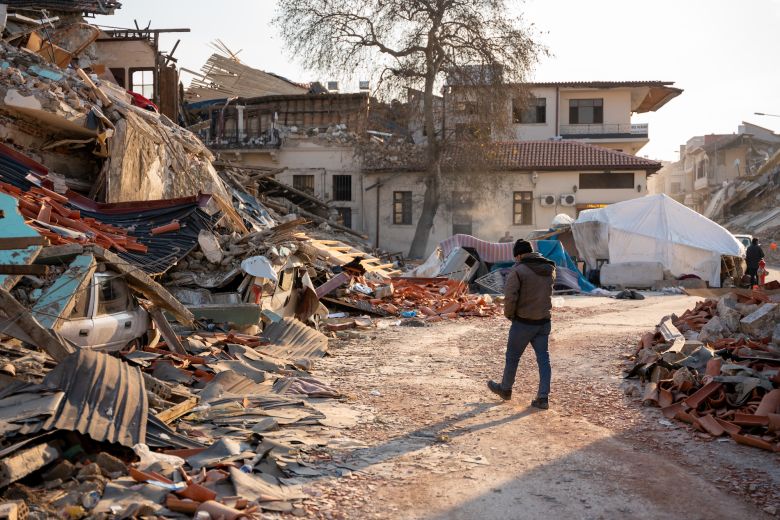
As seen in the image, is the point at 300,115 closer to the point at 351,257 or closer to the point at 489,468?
the point at 351,257

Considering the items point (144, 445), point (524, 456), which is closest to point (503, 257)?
point (524, 456)

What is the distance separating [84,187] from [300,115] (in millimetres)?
24414

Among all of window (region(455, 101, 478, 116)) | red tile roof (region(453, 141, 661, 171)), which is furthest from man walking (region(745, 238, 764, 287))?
red tile roof (region(453, 141, 661, 171))

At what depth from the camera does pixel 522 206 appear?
40406mm

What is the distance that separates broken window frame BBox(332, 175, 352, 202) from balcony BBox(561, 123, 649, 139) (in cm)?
1375

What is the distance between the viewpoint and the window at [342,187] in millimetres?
40844

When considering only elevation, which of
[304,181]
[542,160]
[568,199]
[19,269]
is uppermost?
[542,160]

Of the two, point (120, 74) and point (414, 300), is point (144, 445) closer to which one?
point (414, 300)

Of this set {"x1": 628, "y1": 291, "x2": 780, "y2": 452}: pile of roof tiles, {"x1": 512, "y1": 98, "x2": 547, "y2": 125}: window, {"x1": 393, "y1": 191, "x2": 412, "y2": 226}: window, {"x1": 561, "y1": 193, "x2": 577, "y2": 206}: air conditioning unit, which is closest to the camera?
{"x1": 628, "y1": 291, "x2": 780, "y2": 452}: pile of roof tiles

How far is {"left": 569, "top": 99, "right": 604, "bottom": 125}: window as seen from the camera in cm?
4634

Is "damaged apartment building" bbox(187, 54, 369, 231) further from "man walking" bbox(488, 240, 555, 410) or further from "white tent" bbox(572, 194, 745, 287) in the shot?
"man walking" bbox(488, 240, 555, 410)

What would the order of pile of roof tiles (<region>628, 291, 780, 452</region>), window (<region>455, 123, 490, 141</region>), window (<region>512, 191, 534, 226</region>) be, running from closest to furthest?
pile of roof tiles (<region>628, 291, 780, 452</region>) → window (<region>455, 123, 490, 141</region>) → window (<region>512, 191, 534, 226</region>)

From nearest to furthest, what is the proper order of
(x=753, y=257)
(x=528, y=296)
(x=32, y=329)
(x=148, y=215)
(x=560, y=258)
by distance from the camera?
(x=32, y=329), (x=528, y=296), (x=148, y=215), (x=753, y=257), (x=560, y=258)

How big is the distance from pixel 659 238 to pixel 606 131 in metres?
19.2
